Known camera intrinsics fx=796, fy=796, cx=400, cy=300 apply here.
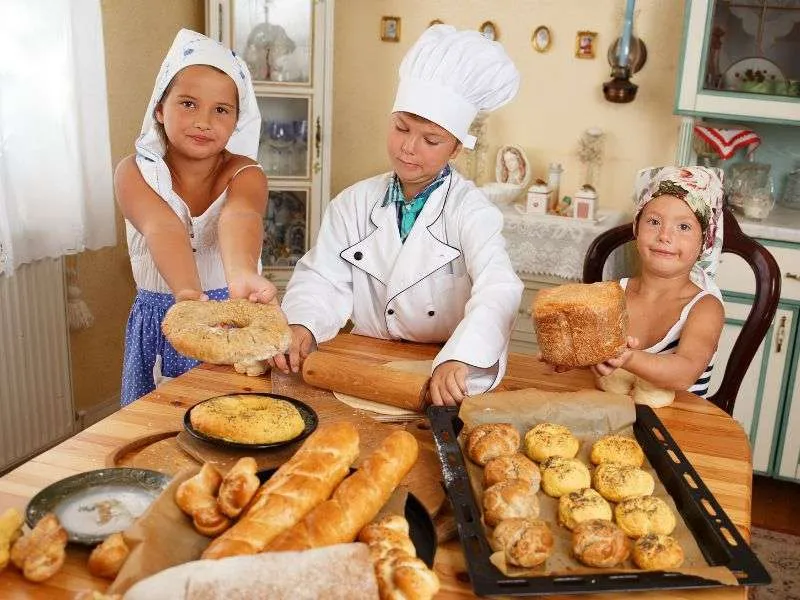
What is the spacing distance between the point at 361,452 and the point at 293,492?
0.32 m

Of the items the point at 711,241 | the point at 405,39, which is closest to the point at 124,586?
the point at 711,241

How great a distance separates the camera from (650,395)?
1478mm

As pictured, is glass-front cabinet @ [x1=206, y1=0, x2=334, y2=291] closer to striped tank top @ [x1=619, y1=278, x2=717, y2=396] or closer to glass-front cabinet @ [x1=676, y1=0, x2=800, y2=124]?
glass-front cabinet @ [x1=676, y1=0, x2=800, y2=124]

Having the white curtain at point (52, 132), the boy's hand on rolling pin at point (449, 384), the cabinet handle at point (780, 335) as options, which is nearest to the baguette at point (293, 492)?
the boy's hand on rolling pin at point (449, 384)

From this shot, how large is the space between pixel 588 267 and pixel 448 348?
2.11 feet

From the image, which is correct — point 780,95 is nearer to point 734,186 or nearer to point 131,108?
point 734,186

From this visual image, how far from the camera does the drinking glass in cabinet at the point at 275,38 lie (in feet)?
11.3

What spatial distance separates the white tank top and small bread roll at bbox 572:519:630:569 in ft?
3.75

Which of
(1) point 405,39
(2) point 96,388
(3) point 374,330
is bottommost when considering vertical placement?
(2) point 96,388

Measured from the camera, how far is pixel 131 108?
3.09 metres

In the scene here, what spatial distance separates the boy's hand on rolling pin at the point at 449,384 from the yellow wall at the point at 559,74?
245 centimetres

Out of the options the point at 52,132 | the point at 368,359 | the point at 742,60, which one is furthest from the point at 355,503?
the point at 742,60

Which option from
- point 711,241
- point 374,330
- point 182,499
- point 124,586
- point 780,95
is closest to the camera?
point 124,586

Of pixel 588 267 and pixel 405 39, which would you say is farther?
pixel 405 39
